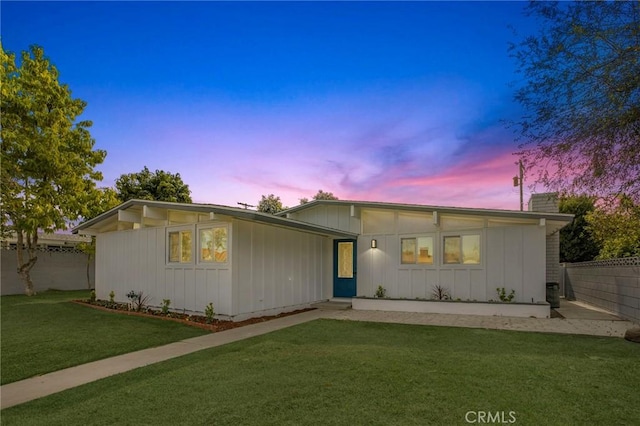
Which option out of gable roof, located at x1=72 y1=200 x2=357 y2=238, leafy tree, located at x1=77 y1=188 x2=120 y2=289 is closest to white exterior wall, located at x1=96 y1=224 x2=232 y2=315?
gable roof, located at x1=72 y1=200 x2=357 y2=238

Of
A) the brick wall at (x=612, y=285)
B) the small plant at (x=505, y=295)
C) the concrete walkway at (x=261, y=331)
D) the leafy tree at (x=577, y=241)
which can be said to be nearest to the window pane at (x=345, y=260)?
the concrete walkway at (x=261, y=331)

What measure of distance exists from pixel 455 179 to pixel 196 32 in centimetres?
1146

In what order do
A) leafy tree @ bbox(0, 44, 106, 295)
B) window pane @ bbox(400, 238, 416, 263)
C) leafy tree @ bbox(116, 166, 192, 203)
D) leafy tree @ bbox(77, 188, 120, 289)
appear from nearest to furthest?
1. window pane @ bbox(400, 238, 416, 263)
2. leafy tree @ bbox(0, 44, 106, 295)
3. leafy tree @ bbox(77, 188, 120, 289)
4. leafy tree @ bbox(116, 166, 192, 203)

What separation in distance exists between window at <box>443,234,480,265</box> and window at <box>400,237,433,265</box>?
468mm

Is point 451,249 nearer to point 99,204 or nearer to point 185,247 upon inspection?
point 185,247

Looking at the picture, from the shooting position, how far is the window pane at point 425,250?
11461mm

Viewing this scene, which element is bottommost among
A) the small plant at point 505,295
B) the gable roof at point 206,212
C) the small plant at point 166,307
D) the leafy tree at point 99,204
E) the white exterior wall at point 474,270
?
the small plant at point 166,307

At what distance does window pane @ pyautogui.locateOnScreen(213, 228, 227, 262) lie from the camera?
9.08 meters

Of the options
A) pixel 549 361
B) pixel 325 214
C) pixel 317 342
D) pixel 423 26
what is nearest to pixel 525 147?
pixel 549 361

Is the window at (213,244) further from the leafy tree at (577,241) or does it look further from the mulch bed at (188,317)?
the leafy tree at (577,241)

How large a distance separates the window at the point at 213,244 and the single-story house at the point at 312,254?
1.0 inches

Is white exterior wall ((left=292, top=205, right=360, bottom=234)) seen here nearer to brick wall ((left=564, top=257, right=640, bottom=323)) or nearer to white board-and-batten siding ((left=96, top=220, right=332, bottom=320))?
white board-and-batten siding ((left=96, top=220, right=332, bottom=320))

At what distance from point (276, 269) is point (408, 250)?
4289 mm

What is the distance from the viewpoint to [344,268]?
12984 mm
